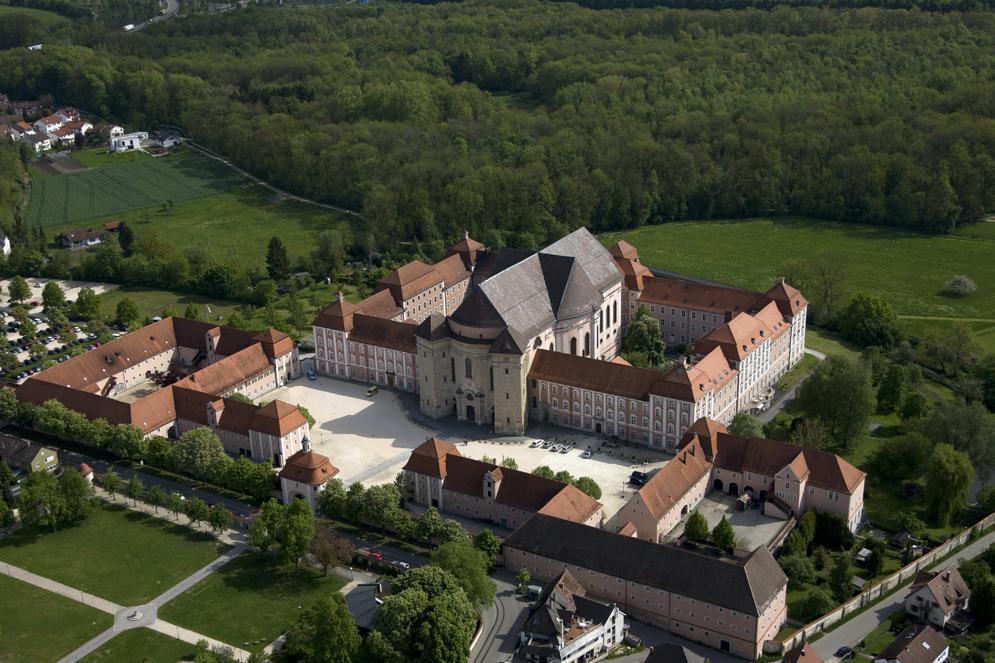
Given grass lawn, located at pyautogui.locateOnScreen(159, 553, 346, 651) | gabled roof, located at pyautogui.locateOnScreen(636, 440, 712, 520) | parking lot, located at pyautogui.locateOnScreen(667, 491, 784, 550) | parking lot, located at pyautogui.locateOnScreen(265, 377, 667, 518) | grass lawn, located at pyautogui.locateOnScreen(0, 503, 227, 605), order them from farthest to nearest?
parking lot, located at pyautogui.locateOnScreen(265, 377, 667, 518)
parking lot, located at pyautogui.locateOnScreen(667, 491, 784, 550)
gabled roof, located at pyautogui.locateOnScreen(636, 440, 712, 520)
grass lawn, located at pyautogui.locateOnScreen(0, 503, 227, 605)
grass lawn, located at pyautogui.locateOnScreen(159, 553, 346, 651)

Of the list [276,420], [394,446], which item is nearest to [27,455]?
[276,420]

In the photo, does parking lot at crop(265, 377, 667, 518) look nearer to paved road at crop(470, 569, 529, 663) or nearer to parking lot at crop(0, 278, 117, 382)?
paved road at crop(470, 569, 529, 663)

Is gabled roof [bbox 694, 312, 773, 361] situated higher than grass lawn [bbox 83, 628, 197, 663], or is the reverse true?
gabled roof [bbox 694, 312, 773, 361]

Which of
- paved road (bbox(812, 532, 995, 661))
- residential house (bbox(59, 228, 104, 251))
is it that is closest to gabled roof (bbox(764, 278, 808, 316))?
paved road (bbox(812, 532, 995, 661))

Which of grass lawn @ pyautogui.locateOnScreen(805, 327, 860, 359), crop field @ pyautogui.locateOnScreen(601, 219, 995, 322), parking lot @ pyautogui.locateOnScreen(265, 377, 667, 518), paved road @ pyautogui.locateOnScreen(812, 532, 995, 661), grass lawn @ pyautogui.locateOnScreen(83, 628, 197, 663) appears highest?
paved road @ pyautogui.locateOnScreen(812, 532, 995, 661)

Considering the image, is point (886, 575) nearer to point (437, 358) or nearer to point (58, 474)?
point (437, 358)

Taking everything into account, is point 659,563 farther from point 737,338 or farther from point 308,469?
point 737,338
